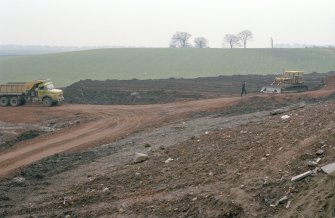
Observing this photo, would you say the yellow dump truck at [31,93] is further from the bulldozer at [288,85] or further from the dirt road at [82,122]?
the bulldozer at [288,85]

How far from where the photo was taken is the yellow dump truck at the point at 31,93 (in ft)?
117

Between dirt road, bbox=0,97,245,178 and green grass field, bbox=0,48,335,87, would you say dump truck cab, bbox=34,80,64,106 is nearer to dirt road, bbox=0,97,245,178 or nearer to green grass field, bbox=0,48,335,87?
dirt road, bbox=0,97,245,178

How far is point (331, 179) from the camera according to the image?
9258 millimetres

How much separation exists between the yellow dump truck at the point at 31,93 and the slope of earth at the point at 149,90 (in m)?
3.31

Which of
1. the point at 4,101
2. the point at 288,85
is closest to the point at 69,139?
the point at 4,101

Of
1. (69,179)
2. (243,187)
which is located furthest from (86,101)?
(243,187)

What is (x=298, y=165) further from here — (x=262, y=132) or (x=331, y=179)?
(x=262, y=132)

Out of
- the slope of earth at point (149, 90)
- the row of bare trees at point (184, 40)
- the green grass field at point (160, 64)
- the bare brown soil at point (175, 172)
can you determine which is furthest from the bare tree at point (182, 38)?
the bare brown soil at point (175, 172)

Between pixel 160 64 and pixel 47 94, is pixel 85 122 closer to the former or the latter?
pixel 47 94

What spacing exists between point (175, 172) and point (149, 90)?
29.8m

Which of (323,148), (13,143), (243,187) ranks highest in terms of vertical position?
(323,148)

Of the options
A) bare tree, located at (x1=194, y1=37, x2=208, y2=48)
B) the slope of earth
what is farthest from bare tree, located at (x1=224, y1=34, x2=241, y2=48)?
the slope of earth

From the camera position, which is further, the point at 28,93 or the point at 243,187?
the point at 28,93

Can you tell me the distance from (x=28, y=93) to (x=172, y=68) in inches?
1738
